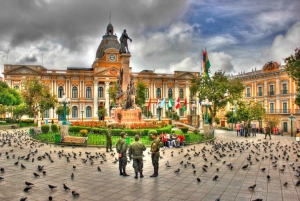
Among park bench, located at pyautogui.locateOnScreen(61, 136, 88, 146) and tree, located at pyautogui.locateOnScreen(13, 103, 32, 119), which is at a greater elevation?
tree, located at pyautogui.locateOnScreen(13, 103, 32, 119)

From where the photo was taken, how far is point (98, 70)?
54906 mm

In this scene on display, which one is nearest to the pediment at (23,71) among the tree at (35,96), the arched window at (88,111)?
the tree at (35,96)

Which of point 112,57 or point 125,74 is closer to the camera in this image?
point 125,74

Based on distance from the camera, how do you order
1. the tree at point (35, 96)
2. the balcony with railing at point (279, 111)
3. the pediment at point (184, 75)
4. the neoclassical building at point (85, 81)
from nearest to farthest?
1. the tree at point (35, 96)
2. the balcony with railing at point (279, 111)
3. the neoclassical building at point (85, 81)
4. the pediment at point (184, 75)

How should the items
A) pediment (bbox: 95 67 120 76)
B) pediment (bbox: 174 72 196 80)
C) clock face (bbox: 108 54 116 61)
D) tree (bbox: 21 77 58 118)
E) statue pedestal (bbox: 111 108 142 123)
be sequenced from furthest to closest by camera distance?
pediment (bbox: 174 72 196 80) < clock face (bbox: 108 54 116 61) < pediment (bbox: 95 67 120 76) < tree (bbox: 21 77 58 118) < statue pedestal (bbox: 111 108 142 123)

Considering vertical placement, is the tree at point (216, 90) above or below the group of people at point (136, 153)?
above

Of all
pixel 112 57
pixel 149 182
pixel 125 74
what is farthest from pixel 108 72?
pixel 149 182

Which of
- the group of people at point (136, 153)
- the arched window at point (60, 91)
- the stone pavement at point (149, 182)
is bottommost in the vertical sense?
the stone pavement at point (149, 182)

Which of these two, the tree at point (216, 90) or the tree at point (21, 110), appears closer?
the tree at point (216, 90)

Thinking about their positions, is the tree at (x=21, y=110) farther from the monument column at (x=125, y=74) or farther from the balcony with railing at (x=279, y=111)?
the balcony with railing at (x=279, y=111)

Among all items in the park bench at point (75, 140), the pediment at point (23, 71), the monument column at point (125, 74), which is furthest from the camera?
the pediment at point (23, 71)

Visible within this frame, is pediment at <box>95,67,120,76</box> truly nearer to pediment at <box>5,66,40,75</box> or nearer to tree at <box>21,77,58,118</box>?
pediment at <box>5,66,40,75</box>

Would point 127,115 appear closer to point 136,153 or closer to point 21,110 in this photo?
point 136,153

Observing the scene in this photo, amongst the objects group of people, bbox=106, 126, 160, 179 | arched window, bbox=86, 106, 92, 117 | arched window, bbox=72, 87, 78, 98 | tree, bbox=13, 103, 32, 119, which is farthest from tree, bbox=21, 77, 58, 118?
group of people, bbox=106, 126, 160, 179
